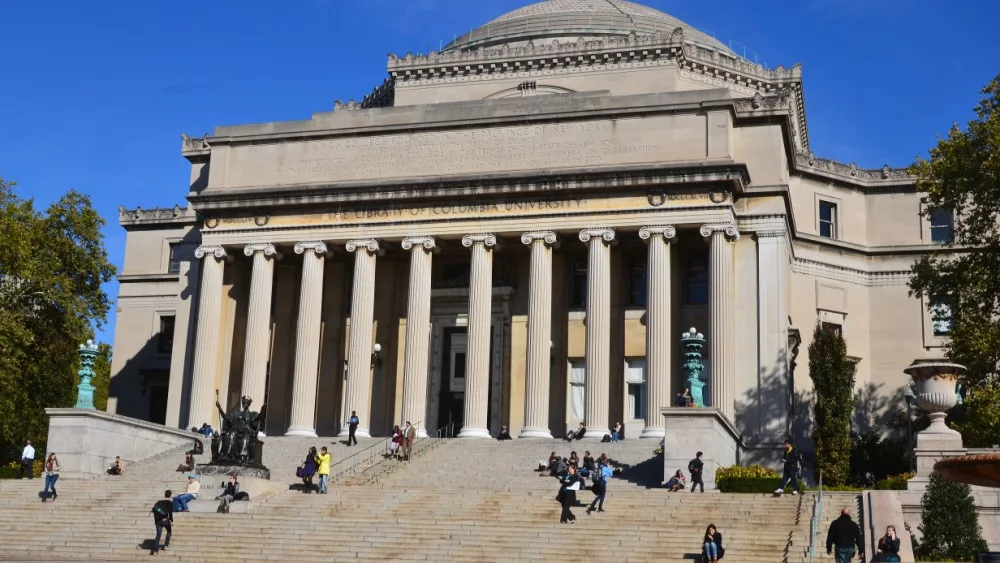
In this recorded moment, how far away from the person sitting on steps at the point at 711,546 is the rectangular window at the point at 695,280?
856 inches

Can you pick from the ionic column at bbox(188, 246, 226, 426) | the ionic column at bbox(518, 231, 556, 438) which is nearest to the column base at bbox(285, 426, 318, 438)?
the ionic column at bbox(188, 246, 226, 426)

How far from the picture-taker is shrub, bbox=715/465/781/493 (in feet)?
108

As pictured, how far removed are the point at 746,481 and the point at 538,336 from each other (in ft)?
41.7

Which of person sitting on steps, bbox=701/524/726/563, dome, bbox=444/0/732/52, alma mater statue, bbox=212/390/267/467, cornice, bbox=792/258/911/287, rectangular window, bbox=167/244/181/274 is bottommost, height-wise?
person sitting on steps, bbox=701/524/726/563

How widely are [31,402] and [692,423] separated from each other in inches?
1184

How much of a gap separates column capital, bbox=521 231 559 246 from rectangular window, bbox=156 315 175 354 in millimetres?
24326

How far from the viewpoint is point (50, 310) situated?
50688 millimetres

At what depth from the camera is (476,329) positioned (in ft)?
147

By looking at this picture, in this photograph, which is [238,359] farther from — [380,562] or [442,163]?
[380,562]

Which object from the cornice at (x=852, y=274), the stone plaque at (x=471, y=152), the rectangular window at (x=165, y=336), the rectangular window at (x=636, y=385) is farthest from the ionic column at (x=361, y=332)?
the cornice at (x=852, y=274)

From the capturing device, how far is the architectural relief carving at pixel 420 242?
45.9 m

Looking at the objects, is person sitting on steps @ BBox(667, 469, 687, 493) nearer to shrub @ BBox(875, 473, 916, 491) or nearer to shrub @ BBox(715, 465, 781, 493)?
shrub @ BBox(715, 465, 781, 493)

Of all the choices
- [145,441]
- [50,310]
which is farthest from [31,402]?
[145,441]

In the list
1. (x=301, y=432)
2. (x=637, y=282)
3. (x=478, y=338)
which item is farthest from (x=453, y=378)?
(x=637, y=282)
